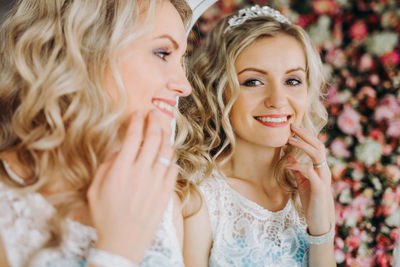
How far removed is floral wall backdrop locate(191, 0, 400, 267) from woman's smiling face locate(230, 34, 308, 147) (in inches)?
15.1

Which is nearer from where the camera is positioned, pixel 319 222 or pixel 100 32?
pixel 100 32

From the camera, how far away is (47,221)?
2.74 ft

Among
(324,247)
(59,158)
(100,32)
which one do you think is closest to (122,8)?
(100,32)

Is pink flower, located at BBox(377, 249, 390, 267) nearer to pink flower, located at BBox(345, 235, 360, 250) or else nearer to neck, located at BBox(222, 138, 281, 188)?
pink flower, located at BBox(345, 235, 360, 250)

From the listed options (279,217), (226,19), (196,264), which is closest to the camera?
(196,264)

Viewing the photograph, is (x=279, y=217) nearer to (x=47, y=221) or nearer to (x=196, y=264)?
(x=196, y=264)

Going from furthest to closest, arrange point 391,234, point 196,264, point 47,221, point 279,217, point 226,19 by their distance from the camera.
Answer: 1. point 391,234
2. point 226,19
3. point 279,217
4. point 196,264
5. point 47,221

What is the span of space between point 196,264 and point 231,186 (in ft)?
1.01

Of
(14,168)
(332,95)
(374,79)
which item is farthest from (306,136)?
(14,168)

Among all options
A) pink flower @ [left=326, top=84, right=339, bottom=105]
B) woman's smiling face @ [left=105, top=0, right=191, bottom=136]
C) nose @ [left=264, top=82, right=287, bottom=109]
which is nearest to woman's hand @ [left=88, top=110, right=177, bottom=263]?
woman's smiling face @ [left=105, top=0, right=191, bottom=136]

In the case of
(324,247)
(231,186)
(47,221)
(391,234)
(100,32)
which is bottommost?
(391,234)

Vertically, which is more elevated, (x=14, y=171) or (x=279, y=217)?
(x=14, y=171)

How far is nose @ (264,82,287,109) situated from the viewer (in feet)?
4.01

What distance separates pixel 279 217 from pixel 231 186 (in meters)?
0.20
